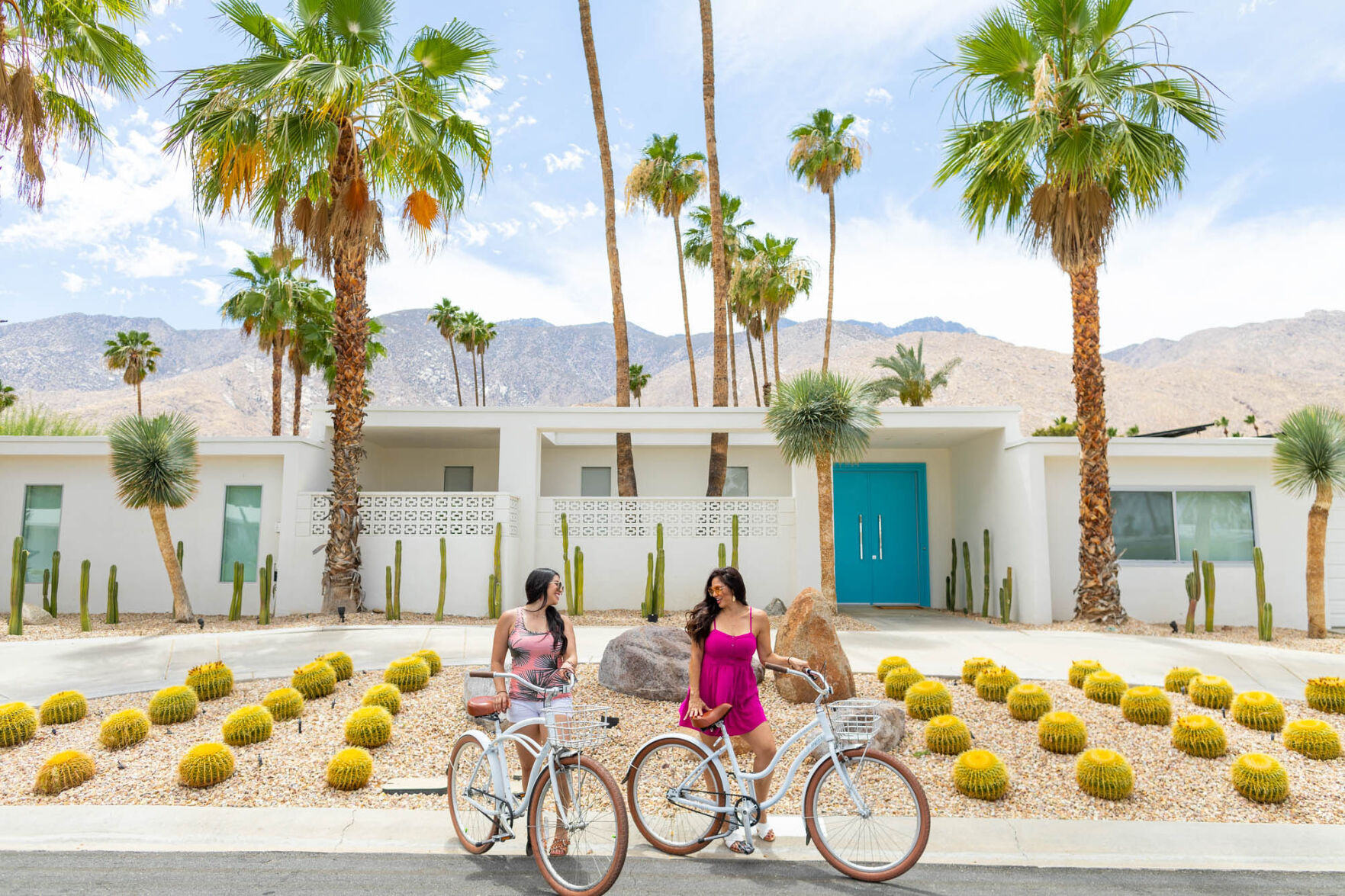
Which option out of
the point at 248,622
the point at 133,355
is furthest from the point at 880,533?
the point at 133,355

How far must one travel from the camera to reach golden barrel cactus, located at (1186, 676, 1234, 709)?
6895 millimetres

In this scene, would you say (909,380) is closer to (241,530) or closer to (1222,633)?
(1222,633)

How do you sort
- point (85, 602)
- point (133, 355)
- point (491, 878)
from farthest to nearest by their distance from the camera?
point (133, 355)
point (85, 602)
point (491, 878)

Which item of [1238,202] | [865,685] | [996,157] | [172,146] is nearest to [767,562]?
[865,685]

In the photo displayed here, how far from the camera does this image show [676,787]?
172 inches

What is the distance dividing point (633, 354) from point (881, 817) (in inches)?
4809

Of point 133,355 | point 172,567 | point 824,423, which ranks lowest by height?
point 172,567

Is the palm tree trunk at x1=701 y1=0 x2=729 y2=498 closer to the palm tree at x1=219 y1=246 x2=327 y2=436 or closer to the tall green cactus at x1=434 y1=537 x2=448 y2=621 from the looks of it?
the tall green cactus at x1=434 y1=537 x2=448 y2=621

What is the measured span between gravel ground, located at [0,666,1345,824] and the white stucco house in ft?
17.4

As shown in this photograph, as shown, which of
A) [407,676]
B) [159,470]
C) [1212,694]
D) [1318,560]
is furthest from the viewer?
[1318,560]

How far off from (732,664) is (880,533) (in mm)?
12727

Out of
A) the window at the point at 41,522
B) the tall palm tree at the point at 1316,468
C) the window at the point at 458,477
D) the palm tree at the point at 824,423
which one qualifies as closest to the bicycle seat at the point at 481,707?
the palm tree at the point at 824,423

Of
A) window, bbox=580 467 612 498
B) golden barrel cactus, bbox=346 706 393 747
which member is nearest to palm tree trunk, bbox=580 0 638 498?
window, bbox=580 467 612 498

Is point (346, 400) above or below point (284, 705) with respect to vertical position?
above
